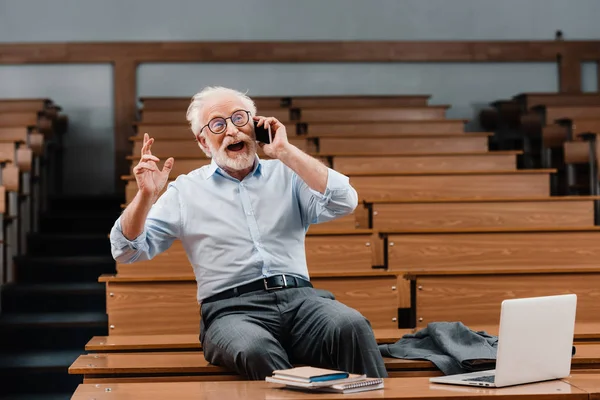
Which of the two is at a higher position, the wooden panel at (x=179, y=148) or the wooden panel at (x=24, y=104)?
the wooden panel at (x=24, y=104)

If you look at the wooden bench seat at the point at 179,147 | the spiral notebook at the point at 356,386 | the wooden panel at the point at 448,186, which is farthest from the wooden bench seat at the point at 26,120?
the spiral notebook at the point at 356,386

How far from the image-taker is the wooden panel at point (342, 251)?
64.4 inches

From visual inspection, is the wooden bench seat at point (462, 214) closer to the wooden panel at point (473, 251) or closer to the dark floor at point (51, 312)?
the wooden panel at point (473, 251)

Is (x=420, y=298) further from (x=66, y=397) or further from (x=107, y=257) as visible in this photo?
(x=107, y=257)

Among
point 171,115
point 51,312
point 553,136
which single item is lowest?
point 51,312

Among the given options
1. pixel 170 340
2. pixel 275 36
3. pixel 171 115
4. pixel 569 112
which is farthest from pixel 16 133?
pixel 569 112

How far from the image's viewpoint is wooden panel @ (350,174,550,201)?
205 centimetres

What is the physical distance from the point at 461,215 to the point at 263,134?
80 centimetres

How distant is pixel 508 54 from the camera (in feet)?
10.6

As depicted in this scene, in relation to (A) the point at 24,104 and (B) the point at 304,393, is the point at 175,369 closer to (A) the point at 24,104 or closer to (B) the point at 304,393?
(B) the point at 304,393

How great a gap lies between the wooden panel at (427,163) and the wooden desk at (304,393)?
1.29m

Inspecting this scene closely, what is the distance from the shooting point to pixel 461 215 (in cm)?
186

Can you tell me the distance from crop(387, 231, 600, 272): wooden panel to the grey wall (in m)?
1.58

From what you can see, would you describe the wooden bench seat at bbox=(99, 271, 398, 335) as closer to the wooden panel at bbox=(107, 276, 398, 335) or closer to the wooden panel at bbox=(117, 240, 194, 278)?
the wooden panel at bbox=(107, 276, 398, 335)
